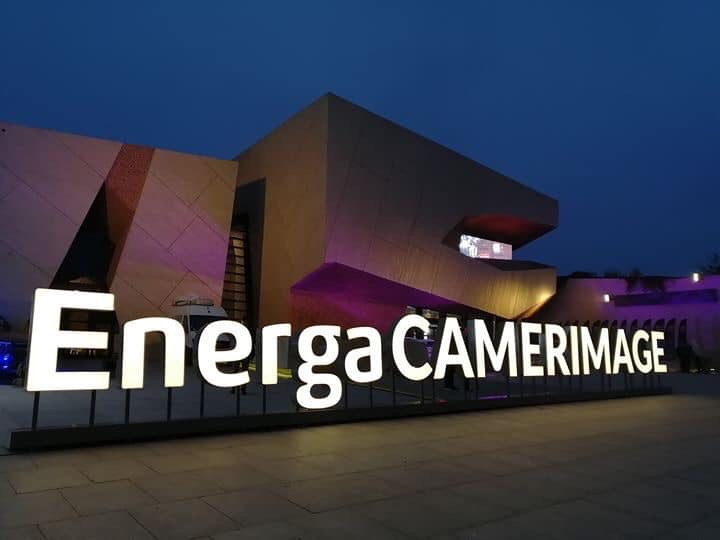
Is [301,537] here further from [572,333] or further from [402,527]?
[572,333]

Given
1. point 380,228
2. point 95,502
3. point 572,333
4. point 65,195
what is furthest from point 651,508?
point 65,195

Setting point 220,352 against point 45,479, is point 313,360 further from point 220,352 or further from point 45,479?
point 45,479

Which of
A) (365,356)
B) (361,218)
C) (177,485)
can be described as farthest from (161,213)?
(177,485)

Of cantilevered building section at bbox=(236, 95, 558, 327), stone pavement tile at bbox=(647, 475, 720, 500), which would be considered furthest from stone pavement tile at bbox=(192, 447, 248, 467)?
cantilevered building section at bbox=(236, 95, 558, 327)

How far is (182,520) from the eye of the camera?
4062 millimetres

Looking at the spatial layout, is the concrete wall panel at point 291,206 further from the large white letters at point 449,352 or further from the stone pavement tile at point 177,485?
the stone pavement tile at point 177,485

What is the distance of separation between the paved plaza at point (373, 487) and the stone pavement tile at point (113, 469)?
0.02 m

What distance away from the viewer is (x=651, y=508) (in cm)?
460

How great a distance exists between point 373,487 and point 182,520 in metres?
1.86

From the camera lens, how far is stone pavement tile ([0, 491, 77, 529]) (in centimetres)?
395

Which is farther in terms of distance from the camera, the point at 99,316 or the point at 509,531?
the point at 99,316

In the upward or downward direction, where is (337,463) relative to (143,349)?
downward

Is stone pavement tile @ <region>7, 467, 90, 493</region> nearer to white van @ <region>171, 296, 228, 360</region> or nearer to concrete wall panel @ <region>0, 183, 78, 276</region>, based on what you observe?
white van @ <region>171, 296, 228, 360</region>

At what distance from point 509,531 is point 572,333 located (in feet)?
33.1
